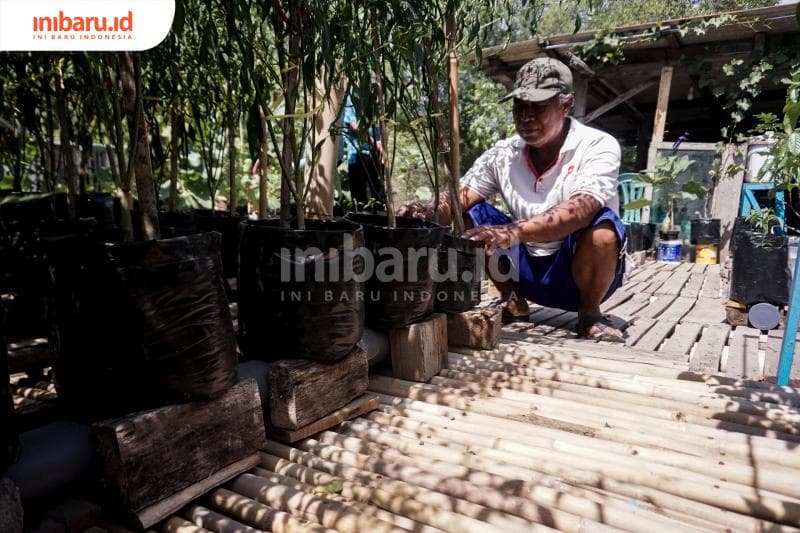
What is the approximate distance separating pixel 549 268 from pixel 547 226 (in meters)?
0.46

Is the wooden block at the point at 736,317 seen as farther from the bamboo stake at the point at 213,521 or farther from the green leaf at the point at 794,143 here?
the bamboo stake at the point at 213,521

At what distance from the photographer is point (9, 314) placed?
7.02 feet

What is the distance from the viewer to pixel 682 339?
2732 mm

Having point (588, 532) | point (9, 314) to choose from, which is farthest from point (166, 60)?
point (588, 532)

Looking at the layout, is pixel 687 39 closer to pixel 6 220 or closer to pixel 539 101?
pixel 539 101

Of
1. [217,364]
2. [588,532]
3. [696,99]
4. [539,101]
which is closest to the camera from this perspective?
[588,532]

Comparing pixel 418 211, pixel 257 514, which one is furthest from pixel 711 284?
pixel 257 514

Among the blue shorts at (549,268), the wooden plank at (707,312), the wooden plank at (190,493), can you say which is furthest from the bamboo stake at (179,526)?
the wooden plank at (707,312)

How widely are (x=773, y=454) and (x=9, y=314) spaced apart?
8.65ft

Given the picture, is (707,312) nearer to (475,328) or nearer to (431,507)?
(475,328)

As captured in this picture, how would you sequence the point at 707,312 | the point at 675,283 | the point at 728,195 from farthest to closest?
the point at 728,195, the point at 675,283, the point at 707,312

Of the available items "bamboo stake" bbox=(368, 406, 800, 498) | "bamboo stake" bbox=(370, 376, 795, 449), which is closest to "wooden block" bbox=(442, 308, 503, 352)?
"bamboo stake" bbox=(370, 376, 795, 449)

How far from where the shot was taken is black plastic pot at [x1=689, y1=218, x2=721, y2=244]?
21.8ft

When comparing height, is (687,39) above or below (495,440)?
above
